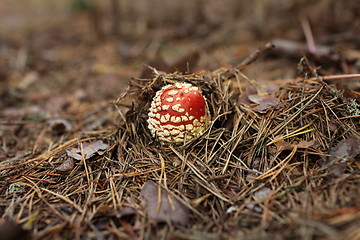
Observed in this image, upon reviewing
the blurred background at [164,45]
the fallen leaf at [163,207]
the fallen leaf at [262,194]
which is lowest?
the fallen leaf at [262,194]

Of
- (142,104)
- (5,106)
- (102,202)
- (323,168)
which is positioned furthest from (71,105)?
(323,168)

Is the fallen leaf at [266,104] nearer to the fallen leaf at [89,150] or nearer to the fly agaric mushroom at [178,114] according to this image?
the fly agaric mushroom at [178,114]

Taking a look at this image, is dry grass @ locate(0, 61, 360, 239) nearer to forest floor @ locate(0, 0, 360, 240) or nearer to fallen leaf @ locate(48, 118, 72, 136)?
forest floor @ locate(0, 0, 360, 240)

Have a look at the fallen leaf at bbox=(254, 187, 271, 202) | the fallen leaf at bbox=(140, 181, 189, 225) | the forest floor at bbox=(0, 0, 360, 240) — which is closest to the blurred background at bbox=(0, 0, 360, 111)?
the forest floor at bbox=(0, 0, 360, 240)

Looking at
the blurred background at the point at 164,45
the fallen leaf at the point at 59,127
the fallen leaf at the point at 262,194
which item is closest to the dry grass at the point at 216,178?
the fallen leaf at the point at 262,194

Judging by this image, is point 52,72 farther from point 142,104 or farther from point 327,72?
point 327,72

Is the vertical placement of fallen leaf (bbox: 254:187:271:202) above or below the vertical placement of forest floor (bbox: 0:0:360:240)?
below

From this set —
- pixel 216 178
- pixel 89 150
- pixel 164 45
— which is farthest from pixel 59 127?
pixel 164 45
